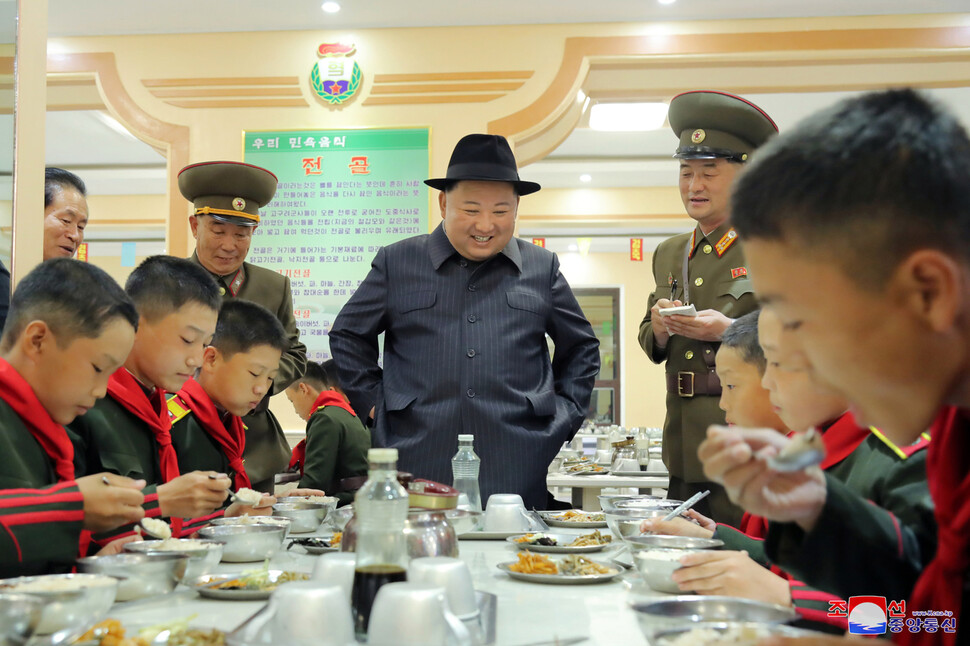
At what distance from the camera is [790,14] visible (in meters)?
5.11

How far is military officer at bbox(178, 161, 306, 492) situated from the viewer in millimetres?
3301

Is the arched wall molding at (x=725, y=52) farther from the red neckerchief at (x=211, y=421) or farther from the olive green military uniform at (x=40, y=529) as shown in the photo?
the olive green military uniform at (x=40, y=529)

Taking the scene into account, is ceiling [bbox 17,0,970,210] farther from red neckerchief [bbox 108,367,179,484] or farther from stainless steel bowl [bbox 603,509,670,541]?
stainless steel bowl [bbox 603,509,670,541]

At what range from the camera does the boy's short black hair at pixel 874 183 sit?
2.72ft

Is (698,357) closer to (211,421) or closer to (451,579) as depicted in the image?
(211,421)

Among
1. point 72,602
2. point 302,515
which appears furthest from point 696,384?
point 72,602

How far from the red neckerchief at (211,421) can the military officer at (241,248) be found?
1.82 feet

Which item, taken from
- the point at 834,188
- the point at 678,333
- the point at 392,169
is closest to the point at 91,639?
the point at 834,188

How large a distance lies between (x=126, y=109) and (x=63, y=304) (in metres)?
4.10

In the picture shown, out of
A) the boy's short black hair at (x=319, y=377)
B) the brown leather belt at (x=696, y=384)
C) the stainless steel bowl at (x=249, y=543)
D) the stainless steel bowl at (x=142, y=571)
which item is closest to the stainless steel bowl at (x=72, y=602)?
the stainless steel bowl at (x=142, y=571)

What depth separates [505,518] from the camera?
6.88 ft

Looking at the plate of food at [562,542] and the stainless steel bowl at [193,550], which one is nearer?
the stainless steel bowl at [193,550]

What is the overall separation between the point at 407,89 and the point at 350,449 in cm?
250

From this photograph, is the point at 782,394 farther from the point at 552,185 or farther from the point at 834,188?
the point at 552,185
